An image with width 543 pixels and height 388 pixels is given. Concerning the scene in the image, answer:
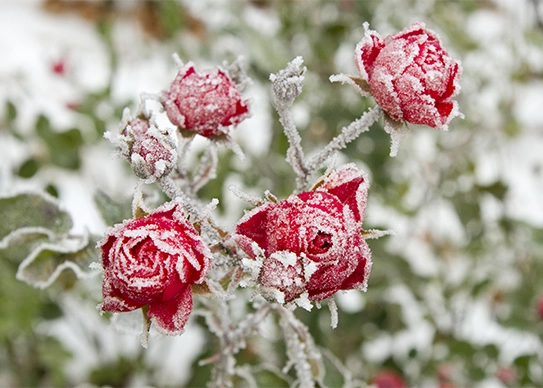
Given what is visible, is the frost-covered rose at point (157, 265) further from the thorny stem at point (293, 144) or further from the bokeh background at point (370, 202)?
the bokeh background at point (370, 202)

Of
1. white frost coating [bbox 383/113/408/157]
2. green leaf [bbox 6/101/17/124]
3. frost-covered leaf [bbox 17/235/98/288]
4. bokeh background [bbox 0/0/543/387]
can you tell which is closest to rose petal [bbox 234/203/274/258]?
white frost coating [bbox 383/113/408/157]

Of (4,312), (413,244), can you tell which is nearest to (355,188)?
(4,312)

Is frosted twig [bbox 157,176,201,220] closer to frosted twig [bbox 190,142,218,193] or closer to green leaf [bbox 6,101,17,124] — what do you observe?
frosted twig [bbox 190,142,218,193]

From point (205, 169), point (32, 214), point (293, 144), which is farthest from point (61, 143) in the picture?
→ point (293, 144)

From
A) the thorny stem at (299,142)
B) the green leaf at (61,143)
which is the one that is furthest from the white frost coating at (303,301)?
the green leaf at (61,143)

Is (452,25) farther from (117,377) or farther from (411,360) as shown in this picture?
(117,377)

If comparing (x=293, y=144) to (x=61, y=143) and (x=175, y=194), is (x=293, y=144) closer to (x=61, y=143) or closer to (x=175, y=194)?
(x=175, y=194)
